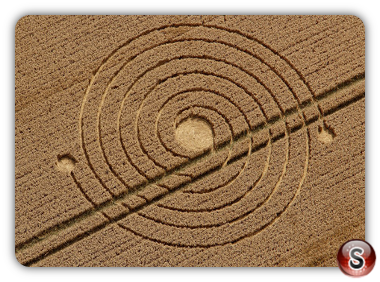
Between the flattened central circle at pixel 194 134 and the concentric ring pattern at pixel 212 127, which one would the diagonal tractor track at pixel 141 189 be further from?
the flattened central circle at pixel 194 134

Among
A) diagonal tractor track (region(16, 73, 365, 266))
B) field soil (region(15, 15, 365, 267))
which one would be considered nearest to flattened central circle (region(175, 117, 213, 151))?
field soil (region(15, 15, 365, 267))

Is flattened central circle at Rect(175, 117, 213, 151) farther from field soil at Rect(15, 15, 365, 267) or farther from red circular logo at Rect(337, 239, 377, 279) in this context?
red circular logo at Rect(337, 239, 377, 279)

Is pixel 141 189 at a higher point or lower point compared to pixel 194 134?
lower

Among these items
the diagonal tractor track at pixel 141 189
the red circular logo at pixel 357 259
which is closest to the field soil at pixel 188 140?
the diagonal tractor track at pixel 141 189

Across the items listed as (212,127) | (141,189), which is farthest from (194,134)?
(141,189)

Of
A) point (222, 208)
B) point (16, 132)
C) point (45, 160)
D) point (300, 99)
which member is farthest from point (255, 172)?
point (16, 132)

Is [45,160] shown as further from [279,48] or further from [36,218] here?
[279,48]

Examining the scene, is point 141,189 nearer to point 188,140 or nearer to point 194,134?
point 188,140
